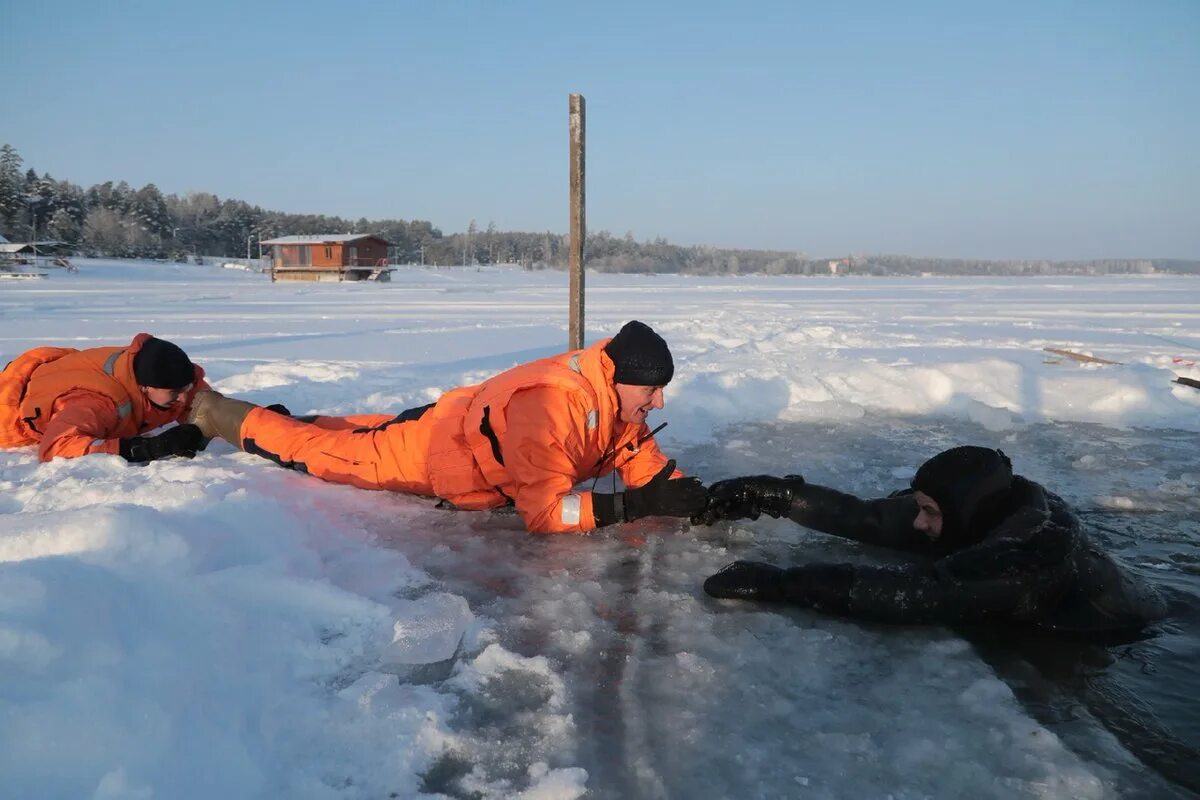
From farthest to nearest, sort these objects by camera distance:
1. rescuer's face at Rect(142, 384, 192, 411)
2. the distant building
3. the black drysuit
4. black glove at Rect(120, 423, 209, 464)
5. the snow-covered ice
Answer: the distant building < rescuer's face at Rect(142, 384, 192, 411) < black glove at Rect(120, 423, 209, 464) < the black drysuit < the snow-covered ice

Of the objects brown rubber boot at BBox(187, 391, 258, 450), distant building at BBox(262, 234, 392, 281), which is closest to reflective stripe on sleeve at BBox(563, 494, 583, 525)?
brown rubber boot at BBox(187, 391, 258, 450)

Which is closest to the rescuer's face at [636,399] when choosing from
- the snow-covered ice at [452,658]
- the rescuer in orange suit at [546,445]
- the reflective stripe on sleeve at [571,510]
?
the rescuer in orange suit at [546,445]

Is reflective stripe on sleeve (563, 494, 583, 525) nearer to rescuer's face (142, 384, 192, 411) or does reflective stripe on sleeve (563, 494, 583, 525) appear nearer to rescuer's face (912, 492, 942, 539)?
rescuer's face (912, 492, 942, 539)

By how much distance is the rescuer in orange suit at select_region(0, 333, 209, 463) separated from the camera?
4.26 metres

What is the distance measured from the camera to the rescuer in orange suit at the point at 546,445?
332 cm

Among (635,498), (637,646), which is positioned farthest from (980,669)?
(635,498)

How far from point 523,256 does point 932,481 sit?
4142 inches

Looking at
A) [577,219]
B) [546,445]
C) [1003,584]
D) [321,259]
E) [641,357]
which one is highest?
[321,259]

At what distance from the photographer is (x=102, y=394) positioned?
4.41m

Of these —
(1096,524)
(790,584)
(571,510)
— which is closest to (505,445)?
(571,510)

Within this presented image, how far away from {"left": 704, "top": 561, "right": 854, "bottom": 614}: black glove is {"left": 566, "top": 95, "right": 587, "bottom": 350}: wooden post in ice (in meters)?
4.01

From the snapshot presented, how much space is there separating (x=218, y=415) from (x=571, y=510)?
2.52 m

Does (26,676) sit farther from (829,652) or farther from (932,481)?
(932,481)

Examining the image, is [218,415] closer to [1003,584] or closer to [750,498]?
[750,498]
